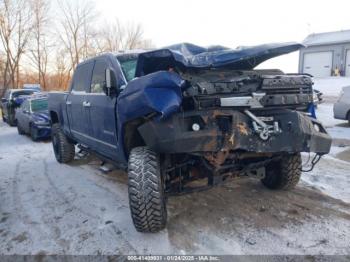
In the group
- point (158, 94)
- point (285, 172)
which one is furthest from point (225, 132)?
point (285, 172)

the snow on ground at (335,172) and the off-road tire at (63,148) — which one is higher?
the off-road tire at (63,148)

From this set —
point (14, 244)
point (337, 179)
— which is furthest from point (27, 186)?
point (337, 179)

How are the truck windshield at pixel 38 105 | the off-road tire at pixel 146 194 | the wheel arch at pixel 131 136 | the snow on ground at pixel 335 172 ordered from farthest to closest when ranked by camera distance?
the truck windshield at pixel 38 105, the snow on ground at pixel 335 172, the wheel arch at pixel 131 136, the off-road tire at pixel 146 194

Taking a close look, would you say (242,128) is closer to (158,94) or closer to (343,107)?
(158,94)

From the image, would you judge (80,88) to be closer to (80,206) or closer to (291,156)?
(80,206)

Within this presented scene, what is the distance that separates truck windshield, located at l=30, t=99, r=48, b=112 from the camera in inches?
404

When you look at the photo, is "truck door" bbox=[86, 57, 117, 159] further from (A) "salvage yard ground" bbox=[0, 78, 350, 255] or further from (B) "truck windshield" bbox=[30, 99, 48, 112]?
(B) "truck windshield" bbox=[30, 99, 48, 112]

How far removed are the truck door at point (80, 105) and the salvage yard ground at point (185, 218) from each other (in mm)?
816

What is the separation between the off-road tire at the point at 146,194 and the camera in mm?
3051

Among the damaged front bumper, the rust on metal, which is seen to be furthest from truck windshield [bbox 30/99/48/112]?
the rust on metal

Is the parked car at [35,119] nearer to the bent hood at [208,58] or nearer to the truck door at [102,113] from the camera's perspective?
the truck door at [102,113]

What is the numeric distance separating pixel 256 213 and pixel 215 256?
106 centimetres

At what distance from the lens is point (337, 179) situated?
4824 millimetres

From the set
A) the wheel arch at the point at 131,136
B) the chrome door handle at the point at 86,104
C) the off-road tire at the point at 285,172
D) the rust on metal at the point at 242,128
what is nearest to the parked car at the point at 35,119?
the chrome door handle at the point at 86,104
